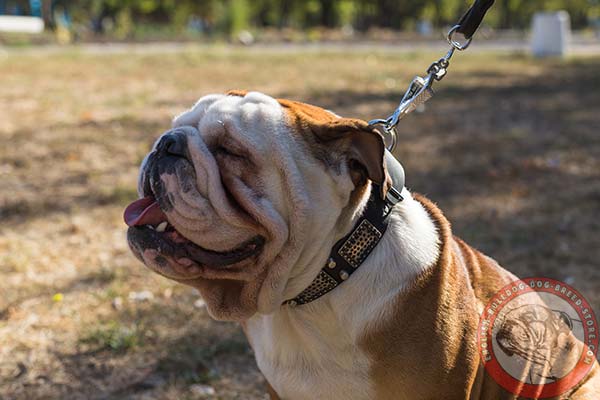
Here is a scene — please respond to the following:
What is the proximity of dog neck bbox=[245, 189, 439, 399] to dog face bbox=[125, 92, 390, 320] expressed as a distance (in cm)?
14

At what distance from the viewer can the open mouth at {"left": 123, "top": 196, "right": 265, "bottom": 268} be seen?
2.43m

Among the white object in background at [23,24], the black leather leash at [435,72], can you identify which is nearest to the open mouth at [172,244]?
the black leather leash at [435,72]

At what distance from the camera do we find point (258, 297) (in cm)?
248

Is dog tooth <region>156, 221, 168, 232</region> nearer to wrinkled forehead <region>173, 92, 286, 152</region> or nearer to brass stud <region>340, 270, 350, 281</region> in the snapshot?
wrinkled forehead <region>173, 92, 286, 152</region>

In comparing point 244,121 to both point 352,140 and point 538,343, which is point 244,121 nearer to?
point 352,140

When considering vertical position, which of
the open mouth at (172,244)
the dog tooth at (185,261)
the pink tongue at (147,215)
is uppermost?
the pink tongue at (147,215)

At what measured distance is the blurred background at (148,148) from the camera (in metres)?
3.94

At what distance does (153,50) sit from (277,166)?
53.2ft

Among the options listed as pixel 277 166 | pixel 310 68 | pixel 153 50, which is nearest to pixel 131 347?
pixel 277 166

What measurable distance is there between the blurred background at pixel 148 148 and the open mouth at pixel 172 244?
141 cm

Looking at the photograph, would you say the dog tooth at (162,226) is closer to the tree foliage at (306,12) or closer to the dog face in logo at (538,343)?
the dog face in logo at (538,343)

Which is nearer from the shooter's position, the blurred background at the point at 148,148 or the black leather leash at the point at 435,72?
the black leather leash at the point at 435,72

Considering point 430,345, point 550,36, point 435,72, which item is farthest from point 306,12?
point 430,345

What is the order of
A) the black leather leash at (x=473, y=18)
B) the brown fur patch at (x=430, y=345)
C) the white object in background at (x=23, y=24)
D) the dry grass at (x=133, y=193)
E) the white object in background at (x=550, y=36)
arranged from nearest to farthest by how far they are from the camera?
the brown fur patch at (x=430, y=345) < the black leather leash at (x=473, y=18) < the dry grass at (x=133, y=193) < the white object in background at (x=550, y=36) < the white object in background at (x=23, y=24)
